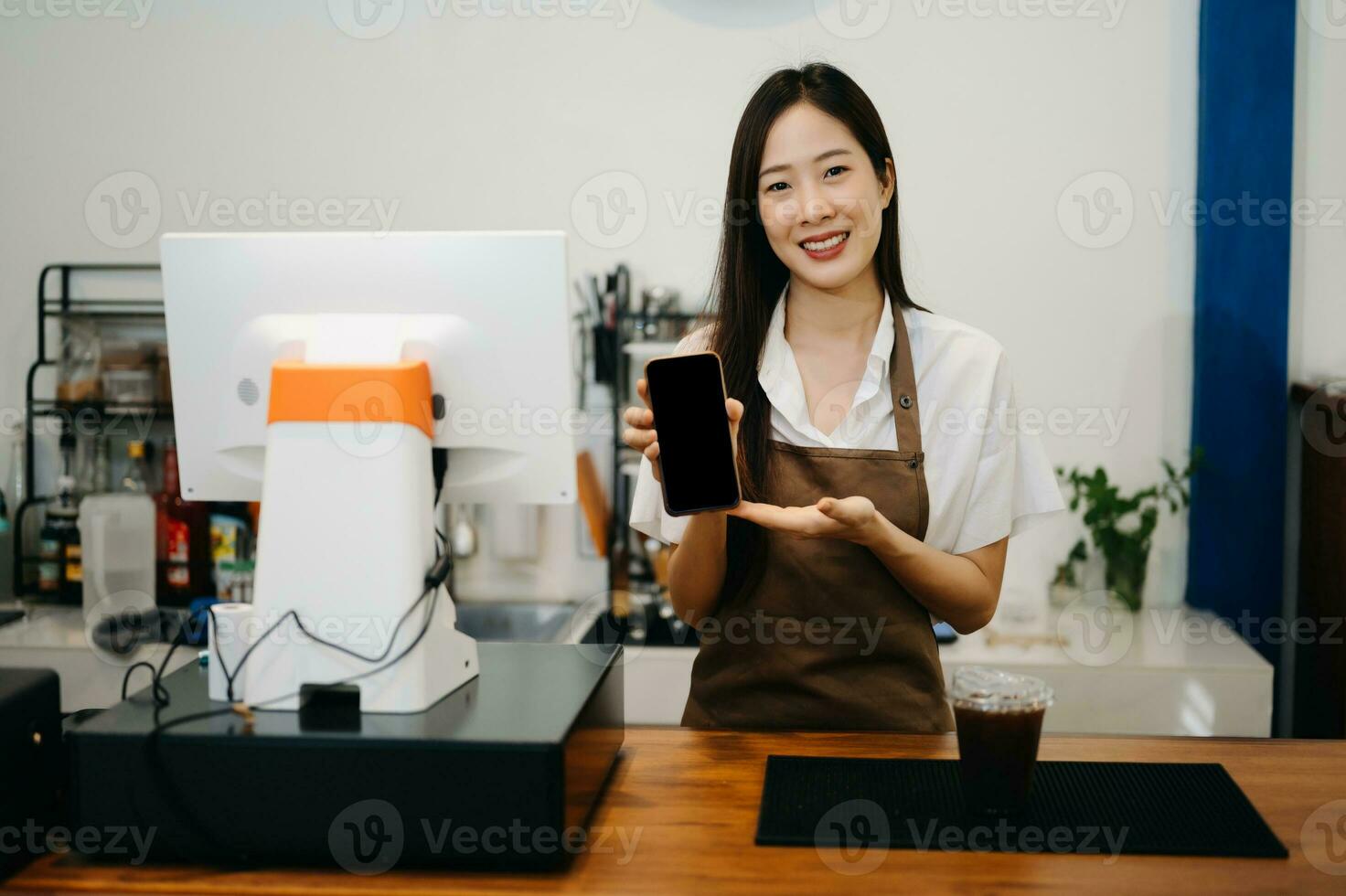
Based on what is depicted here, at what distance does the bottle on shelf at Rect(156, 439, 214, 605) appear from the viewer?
3.00 m

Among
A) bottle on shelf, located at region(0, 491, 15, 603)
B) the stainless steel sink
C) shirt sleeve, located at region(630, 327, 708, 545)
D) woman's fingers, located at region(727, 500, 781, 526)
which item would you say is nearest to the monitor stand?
woman's fingers, located at region(727, 500, 781, 526)

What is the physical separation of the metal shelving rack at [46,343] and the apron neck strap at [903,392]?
2111 millimetres

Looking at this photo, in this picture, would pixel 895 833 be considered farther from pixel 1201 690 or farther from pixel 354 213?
pixel 354 213

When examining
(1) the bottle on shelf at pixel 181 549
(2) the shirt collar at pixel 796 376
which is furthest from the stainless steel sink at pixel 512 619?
(2) the shirt collar at pixel 796 376

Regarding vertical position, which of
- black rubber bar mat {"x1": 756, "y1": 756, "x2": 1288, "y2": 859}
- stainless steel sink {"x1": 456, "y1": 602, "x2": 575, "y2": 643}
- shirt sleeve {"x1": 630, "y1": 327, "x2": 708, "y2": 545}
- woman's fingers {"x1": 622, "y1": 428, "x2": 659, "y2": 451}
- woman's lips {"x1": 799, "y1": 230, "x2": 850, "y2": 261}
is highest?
woman's lips {"x1": 799, "y1": 230, "x2": 850, "y2": 261}

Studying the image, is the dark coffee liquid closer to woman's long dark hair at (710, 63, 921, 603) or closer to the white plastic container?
woman's long dark hair at (710, 63, 921, 603)

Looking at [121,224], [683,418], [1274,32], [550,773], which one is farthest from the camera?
[121,224]

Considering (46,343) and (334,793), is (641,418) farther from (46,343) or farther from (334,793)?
(46,343)

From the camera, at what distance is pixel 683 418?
1.29m

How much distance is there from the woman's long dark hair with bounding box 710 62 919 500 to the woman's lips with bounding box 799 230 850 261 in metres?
0.13

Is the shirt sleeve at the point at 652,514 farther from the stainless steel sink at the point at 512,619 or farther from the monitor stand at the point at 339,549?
the stainless steel sink at the point at 512,619

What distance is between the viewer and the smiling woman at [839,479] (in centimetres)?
161

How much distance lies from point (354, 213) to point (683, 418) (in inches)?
81.0

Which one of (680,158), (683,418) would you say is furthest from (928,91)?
(683,418)
